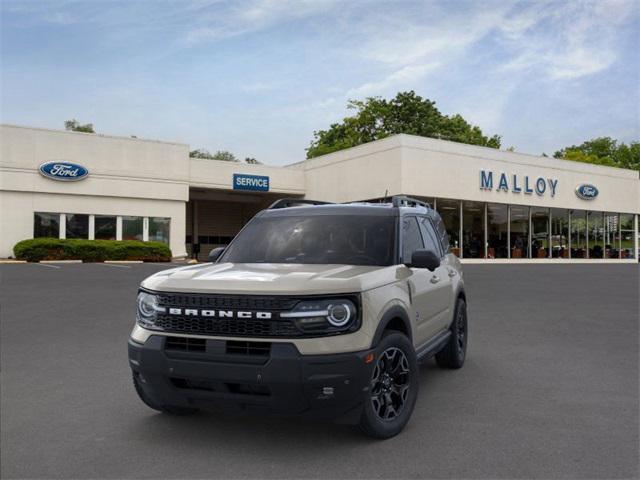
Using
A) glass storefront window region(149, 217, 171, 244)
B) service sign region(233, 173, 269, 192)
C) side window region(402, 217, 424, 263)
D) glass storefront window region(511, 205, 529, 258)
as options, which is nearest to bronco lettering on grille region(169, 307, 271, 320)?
side window region(402, 217, 424, 263)

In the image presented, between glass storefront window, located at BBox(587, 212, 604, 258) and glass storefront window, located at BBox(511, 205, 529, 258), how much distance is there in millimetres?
8432

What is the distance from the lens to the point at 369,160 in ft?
121

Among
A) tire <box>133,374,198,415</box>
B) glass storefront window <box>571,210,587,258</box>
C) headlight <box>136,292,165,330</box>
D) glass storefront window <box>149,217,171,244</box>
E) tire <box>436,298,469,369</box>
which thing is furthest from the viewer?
glass storefront window <box>571,210,587,258</box>

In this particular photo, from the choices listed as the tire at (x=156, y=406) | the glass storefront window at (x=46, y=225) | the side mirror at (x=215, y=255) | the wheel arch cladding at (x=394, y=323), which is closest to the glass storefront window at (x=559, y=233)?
the glass storefront window at (x=46, y=225)

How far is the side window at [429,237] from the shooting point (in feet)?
20.6

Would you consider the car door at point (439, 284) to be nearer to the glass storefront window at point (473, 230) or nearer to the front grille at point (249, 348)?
the front grille at point (249, 348)

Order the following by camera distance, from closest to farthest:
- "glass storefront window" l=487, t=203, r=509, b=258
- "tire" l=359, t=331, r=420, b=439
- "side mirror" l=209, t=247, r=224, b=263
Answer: "tire" l=359, t=331, r=420, b=439
"side mirror" l=209, t=247, r=224, b=263
"glass storefront window" l=487, t=203, r=509, b=258

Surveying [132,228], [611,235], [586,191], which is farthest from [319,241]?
[611,235]

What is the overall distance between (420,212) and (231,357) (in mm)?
3212

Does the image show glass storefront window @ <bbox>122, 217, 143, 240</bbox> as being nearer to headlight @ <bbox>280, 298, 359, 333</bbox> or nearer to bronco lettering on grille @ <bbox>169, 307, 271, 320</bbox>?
bronco lettering on grille @ <bbox>169, 307, 271, 320</bbox>

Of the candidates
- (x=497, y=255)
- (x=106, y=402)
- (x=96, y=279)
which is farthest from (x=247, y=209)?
(x=106, y=402)

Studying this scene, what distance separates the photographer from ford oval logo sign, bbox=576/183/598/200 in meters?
44.8

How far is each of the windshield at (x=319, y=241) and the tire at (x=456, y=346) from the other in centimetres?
192

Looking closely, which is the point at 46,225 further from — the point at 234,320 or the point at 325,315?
the point at 325,315
